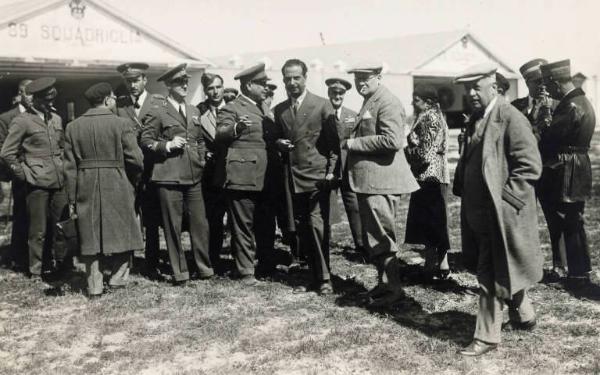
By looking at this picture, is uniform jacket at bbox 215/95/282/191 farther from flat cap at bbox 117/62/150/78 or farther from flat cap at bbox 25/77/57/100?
flat cap at bbox 25/77/57/100

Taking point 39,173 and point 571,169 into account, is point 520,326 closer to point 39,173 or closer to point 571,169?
point 571,169

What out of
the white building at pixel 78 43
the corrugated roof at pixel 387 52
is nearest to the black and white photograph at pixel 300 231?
the white building at pixel 78 43

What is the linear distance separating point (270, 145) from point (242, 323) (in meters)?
1.97

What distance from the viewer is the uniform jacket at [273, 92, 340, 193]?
18.4 feet

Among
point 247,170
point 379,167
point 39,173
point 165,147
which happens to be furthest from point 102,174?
point 379,167

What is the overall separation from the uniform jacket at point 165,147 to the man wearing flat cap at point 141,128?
0.45ft

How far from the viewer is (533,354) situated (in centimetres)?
407

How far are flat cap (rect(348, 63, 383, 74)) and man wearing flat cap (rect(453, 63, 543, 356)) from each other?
1.03 metres

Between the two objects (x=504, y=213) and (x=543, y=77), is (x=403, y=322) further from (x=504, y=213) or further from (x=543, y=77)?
(x=543, y=77)

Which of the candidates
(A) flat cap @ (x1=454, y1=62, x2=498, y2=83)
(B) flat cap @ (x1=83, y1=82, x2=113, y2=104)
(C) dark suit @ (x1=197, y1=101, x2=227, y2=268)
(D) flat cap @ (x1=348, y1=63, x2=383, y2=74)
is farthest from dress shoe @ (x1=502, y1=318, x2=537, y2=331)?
(B) flat cap @ (x1=83, y1=82, x2=113, y2=104)

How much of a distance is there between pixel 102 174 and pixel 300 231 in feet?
6.72

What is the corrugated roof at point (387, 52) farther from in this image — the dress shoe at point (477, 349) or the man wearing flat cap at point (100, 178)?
the dress shoe at point (477, 349)

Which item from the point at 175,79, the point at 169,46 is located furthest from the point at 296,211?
the point at 169,46

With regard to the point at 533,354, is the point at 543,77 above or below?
above
